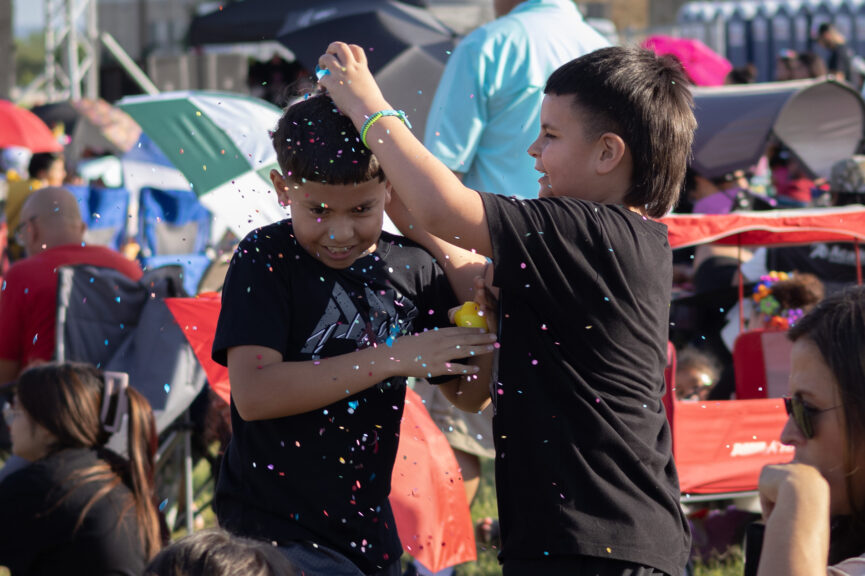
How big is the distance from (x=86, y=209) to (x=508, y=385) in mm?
8872

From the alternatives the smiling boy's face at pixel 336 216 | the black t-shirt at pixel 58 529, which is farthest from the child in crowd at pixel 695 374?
the smiling boy's face at pixel 336 216

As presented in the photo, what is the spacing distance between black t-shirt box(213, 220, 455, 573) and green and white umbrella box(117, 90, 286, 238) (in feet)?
2.91

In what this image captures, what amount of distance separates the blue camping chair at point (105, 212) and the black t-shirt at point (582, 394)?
8284 mm

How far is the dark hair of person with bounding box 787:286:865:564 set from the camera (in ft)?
5.93

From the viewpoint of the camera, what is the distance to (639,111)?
6.37 ft

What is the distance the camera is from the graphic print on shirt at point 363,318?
80.8 inches

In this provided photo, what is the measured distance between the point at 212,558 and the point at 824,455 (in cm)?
102

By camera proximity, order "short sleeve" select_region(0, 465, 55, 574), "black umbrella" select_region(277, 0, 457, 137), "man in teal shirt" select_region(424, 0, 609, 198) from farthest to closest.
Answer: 1. "man in teal shirt" select_region(424, 0, 609, 198)
2. "short sleeve" select_region(0, 465, 55, 574)
3. "black umbrella" select_region(277, 0, 457, 137)

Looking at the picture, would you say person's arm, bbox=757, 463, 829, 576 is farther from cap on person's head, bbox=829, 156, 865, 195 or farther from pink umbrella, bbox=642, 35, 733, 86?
pink umbrella, bbox=642, 35, 733, 86

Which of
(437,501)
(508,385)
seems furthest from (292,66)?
(508,385)

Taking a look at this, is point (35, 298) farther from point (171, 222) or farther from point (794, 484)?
point (171, 222)

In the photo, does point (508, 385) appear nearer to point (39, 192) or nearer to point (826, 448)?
point (826, 448)

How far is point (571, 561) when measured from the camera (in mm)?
1888

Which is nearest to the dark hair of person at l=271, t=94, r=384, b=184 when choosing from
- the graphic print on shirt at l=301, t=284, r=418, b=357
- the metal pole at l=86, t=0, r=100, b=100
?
the graphic print on shirt at l=301, t=284, r=418, b=357
